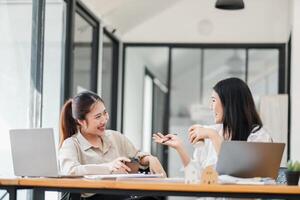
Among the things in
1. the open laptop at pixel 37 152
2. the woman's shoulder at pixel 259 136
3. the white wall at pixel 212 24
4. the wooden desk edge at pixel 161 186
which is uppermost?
the white wall at pixel 212 24

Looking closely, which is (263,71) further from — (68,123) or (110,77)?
(68,123)

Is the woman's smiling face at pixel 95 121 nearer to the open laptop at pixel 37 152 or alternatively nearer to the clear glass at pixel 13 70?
the open laptop at pixel 37 152

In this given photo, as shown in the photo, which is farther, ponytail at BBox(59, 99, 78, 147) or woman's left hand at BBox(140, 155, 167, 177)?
ponytail at BBox(59, 99, 78, 147)

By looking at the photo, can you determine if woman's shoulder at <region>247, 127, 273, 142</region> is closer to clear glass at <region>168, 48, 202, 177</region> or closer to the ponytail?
the ponytail

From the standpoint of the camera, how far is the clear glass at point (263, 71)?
8.86 meters

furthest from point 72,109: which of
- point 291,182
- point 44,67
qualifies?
point 44,67

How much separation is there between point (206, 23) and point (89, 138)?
17.3ft

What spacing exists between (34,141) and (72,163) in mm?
498

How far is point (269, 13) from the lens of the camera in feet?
28.3

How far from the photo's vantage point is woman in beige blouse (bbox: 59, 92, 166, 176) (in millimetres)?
3646

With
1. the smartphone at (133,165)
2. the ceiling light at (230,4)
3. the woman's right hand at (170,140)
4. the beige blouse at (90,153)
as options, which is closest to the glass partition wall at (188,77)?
the ceiling light at (230,4)

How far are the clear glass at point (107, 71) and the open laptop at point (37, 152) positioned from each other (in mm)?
5145

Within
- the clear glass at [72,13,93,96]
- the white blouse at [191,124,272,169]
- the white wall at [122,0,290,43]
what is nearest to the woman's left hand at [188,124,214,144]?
the white blouse at [191,124,272,169]

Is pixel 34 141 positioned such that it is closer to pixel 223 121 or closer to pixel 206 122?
pixel 223 121
